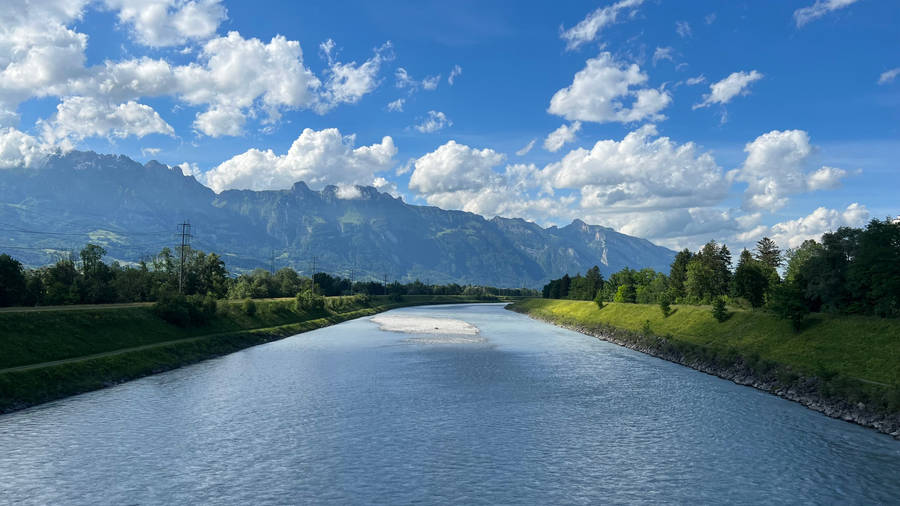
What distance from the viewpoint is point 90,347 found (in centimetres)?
6316

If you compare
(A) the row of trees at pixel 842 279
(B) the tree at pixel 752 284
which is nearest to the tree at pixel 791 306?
(A) the row of trees at pixel 842 279

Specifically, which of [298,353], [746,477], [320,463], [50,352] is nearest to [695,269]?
[298,353]

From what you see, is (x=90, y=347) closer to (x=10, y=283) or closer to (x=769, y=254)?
(x=10, y=283)

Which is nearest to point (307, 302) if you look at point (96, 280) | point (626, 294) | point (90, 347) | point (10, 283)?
point (96, 280)

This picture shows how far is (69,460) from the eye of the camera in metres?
31.3

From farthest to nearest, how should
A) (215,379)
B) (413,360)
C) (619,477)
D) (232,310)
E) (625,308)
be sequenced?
(625,308), (232,310), (413,360), (215,379), (619,477)

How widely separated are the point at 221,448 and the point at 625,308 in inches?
4629

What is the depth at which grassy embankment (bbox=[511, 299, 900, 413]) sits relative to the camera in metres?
45.2

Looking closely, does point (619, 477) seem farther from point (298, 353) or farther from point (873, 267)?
point (298, 353)

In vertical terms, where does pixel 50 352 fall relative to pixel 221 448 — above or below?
above

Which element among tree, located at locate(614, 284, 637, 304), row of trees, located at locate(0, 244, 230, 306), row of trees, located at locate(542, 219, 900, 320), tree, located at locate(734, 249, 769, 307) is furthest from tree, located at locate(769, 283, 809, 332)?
tree, located at locate(614, 284, 637, 304)

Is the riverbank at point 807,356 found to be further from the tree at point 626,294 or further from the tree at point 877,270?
the tree at point 626,294

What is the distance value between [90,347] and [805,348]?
272 feet

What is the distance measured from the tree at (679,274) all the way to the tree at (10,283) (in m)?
138
